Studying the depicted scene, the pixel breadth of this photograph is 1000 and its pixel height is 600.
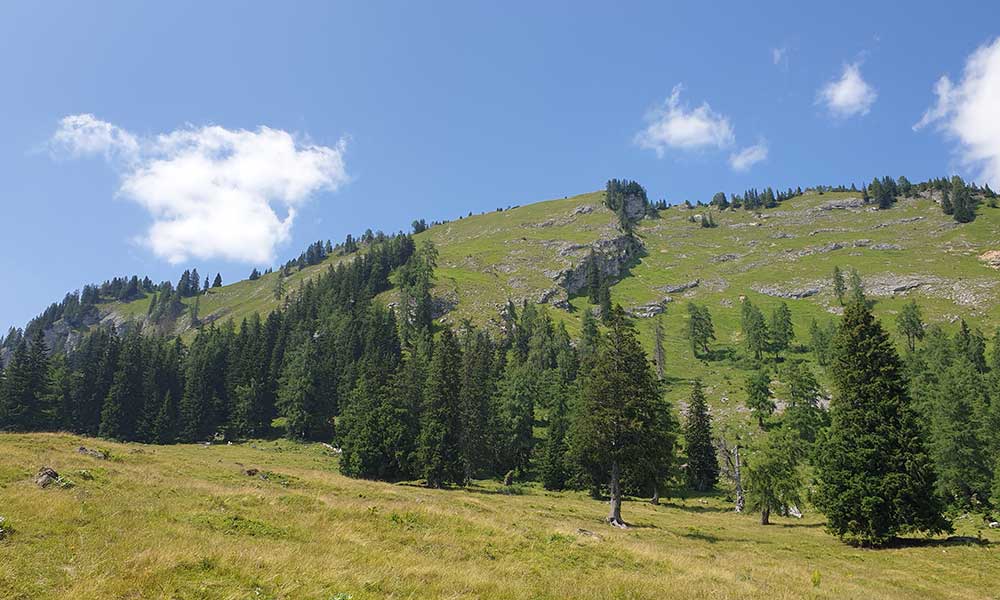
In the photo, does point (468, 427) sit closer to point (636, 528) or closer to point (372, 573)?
point (636, 528)

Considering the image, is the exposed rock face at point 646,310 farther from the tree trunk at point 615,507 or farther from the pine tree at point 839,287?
the tree trunk at point 615,507

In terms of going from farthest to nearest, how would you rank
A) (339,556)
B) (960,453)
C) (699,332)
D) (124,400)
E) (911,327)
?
(699,332) → (911,327) → (124,400) → (960,453) → (339,556)

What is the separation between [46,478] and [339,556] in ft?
45.1

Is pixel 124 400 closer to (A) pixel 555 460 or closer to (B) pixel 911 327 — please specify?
(A) pixel 555 460

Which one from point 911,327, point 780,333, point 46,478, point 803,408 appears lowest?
point 46,478

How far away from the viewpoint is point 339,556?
14344 millimetres

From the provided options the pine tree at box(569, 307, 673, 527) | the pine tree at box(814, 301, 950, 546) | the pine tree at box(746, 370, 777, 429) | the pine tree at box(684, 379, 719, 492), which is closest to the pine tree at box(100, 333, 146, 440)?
the pine tree at box(569, 307, 673, 527)

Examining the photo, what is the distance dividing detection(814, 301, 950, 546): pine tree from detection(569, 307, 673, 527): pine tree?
1275 cm

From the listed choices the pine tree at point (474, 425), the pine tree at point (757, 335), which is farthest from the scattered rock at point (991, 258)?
the pine tree at point (474, 425)

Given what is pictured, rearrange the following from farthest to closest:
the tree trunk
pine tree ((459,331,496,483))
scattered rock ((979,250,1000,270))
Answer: scattered rock ((979,250,1000,270))
pine tree ((459,331,496,483))
the tree trunk

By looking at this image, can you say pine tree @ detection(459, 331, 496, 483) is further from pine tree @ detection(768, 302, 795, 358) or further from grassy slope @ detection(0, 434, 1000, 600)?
pine tree @ detection(768, 302, 795, 358)

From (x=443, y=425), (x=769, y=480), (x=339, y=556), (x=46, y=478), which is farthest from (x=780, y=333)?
(x=46, y=478)

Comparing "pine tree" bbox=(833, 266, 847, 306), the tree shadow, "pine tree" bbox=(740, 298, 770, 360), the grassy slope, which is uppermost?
"pine tree" bbox=(833, 266, 847, 306)

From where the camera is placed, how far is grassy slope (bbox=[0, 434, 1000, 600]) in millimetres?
10797
